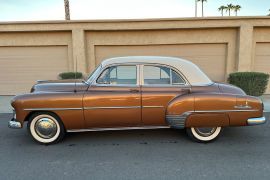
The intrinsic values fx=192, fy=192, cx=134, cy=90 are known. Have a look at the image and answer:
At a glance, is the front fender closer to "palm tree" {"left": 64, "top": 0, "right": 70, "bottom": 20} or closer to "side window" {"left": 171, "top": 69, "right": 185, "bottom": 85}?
"side window" {"left": 171, "top": 69, "right": 185, "bottom": 85}

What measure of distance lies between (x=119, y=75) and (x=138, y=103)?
2.17 ft

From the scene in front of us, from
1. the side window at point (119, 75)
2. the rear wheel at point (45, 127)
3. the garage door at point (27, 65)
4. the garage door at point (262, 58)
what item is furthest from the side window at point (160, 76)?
the garage door at point (262, 58)

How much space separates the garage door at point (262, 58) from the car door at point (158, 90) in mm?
7090

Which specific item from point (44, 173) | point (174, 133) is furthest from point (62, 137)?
point (174, 133)

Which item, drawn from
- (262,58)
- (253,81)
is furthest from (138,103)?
(262,58)

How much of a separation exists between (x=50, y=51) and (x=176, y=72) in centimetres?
729

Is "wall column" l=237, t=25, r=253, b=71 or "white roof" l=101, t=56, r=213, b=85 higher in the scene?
"wall column" l=237, t=25, r=253, b=71

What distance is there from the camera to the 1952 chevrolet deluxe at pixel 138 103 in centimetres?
348

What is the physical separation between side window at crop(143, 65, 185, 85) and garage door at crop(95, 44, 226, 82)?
5424 millimetres

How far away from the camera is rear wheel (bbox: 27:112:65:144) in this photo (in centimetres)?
360

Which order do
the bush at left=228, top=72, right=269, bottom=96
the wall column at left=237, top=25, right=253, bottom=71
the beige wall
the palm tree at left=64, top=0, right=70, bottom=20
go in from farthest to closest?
the palm tree at left=64, top=0, right=70, bottom=20 → the beige wall → the wall column at left=237, top=25, right=253, bottom=71 → the bush at left=228, top=72, right=269, bottom=96

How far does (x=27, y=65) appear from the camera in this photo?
9078mm

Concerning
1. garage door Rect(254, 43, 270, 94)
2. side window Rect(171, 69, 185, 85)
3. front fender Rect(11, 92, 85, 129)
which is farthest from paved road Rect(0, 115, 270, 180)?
garage door Rect(254, 43, 270, 94)

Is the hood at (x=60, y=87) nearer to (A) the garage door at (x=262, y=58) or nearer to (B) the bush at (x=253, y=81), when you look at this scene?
(B) the bush at (x=253, y=81)
